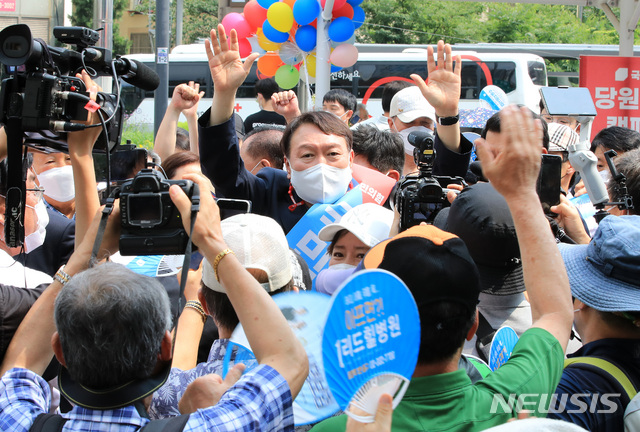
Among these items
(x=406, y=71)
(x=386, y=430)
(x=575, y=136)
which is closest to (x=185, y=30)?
(x=406, y=71)

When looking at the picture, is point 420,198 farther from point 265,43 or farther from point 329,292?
point 265,43

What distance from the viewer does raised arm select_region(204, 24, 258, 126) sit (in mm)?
2756

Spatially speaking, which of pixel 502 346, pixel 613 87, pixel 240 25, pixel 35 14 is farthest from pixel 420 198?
pixel 35 14

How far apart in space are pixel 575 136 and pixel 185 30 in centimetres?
3996

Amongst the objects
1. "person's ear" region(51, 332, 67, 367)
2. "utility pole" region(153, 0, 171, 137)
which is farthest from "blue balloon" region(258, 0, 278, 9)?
"person's ear" region(51, 332, 67, 367)

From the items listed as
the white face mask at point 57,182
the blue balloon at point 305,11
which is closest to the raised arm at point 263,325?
the white face mask at point 57,182

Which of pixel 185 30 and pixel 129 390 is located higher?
pixel 185 30

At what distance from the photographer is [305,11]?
20.4ft

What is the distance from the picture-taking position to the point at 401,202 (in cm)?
→ 254

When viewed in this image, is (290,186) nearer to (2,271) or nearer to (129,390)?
(2,271)

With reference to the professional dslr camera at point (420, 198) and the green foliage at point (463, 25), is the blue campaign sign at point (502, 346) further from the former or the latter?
the green foliage at point (463, 25)

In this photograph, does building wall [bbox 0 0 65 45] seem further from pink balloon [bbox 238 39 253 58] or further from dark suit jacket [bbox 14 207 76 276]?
dark suit jacket [bbox 14 207 76 276]

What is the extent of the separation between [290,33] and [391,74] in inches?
424

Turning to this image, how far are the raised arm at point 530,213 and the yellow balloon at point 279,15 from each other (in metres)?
4.91
